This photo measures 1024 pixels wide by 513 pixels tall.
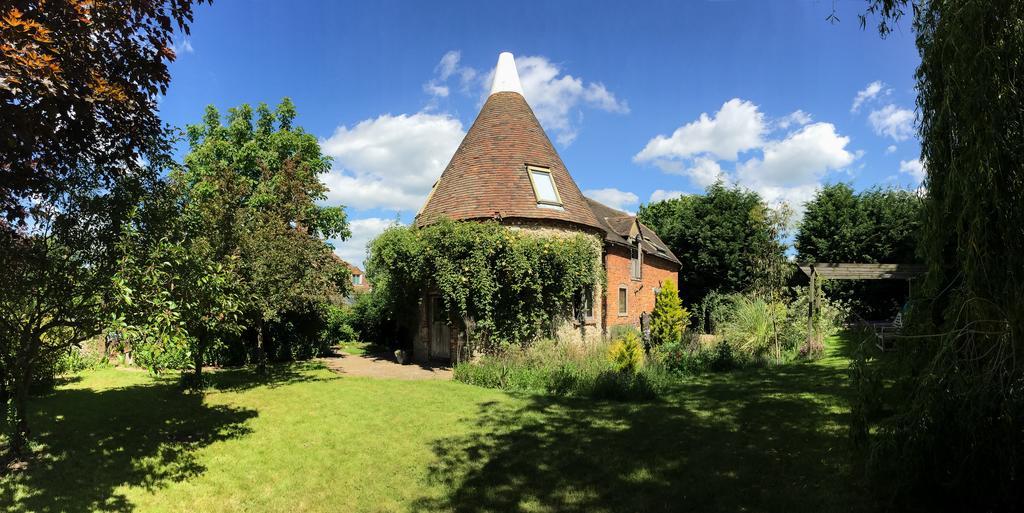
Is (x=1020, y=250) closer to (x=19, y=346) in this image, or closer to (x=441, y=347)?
(x=19, y=346)

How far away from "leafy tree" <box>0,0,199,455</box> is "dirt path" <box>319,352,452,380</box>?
805cm

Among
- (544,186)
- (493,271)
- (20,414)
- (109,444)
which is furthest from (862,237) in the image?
(20,414)

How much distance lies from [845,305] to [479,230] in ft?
64.0

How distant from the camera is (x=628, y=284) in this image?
2227 cm

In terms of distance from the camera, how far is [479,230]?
14703mm

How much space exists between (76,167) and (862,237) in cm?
3032

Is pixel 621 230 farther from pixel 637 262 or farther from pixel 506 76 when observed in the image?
pixel 506 76

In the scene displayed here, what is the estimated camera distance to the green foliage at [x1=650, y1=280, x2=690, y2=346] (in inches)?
786

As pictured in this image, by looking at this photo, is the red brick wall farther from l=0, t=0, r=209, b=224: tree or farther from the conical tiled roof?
l=0, t=0, r=209, b=224: tree

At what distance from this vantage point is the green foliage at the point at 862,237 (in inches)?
973

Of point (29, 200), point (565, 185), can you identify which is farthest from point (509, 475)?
point (565, 185)

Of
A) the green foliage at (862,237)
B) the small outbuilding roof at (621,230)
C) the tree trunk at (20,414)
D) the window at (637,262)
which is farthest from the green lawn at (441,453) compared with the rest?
the green foliage at (862,237)

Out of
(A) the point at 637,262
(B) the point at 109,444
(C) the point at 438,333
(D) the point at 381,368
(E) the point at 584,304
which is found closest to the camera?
(B) the point at 109,444

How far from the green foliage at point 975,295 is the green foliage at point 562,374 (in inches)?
246
